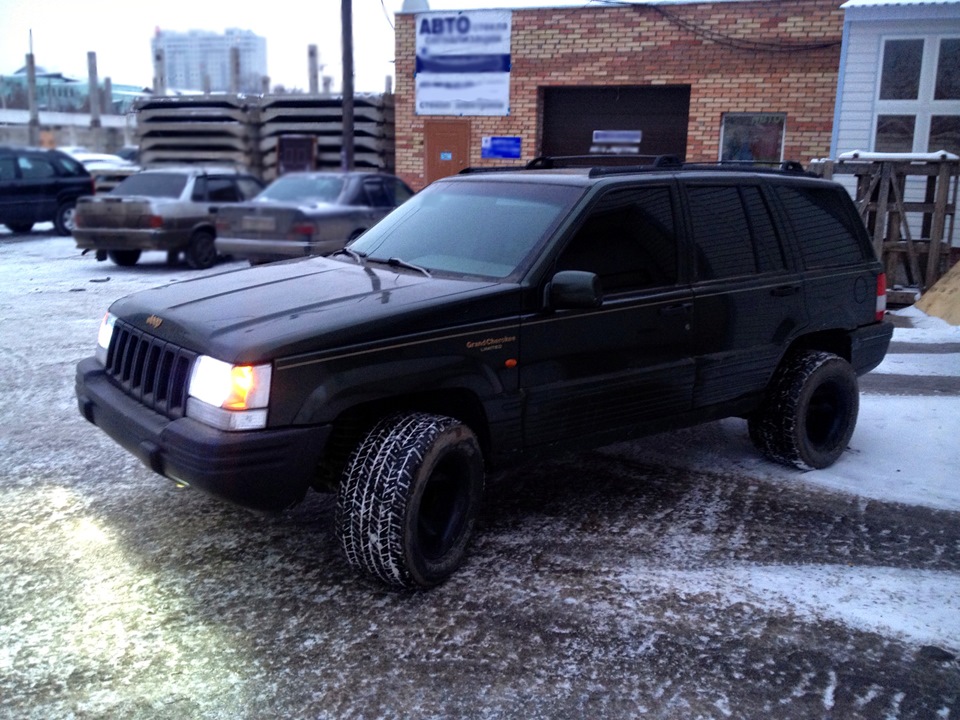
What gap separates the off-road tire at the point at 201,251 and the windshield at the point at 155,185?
0.69 meters

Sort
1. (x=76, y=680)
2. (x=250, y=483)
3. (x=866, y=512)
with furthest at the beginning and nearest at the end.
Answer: (x=866, y=512)
(x=250, y=483)
(x=76, y=680)

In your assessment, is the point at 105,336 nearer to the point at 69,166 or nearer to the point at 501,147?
the point at 501,147

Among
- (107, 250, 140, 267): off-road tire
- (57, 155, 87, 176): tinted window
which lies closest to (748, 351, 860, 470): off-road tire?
(107, 250, 140, 267): off-road tire

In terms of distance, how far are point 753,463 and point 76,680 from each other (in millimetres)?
3966

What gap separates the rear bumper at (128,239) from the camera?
43.7ft

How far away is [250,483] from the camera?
3389 mm

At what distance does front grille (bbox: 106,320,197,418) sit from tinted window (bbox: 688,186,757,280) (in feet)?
8.60

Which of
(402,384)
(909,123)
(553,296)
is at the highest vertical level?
(909,123)

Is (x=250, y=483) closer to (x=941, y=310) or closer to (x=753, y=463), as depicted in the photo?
(x=753, y=463)

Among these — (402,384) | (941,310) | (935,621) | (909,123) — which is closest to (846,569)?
(935,621)

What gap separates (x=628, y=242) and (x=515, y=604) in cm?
186

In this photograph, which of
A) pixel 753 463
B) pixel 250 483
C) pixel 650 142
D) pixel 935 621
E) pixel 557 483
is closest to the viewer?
pixel 250 483

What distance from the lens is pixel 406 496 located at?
356 centimetres

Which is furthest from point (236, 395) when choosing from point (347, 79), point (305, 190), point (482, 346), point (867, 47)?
point (347, 79)
